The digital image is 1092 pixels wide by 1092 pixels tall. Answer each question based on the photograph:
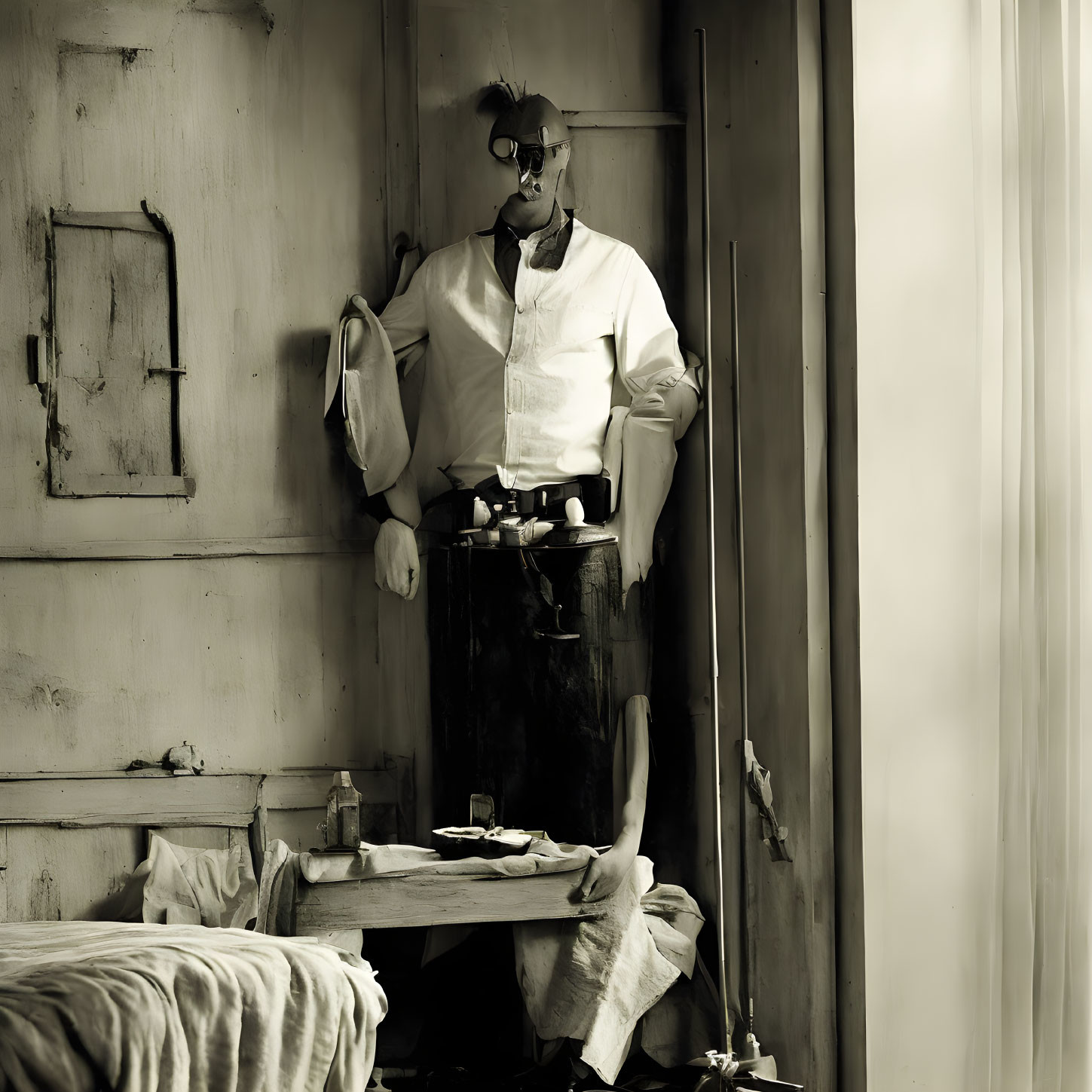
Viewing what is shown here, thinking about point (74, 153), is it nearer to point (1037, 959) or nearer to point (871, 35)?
point (871, 35)

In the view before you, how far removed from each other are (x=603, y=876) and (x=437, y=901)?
34cm

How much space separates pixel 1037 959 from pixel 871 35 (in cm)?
176

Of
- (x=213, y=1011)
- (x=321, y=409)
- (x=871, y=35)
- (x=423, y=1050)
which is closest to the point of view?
(x=213, y=1011)

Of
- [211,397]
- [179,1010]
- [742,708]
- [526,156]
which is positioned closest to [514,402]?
[526,156]

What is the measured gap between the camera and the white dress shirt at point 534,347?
2662 mm

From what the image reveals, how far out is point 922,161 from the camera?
223 cm

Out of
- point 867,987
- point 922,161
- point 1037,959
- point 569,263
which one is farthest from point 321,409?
point 1037,959

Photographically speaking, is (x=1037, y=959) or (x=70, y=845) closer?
(x=1037, y=959)

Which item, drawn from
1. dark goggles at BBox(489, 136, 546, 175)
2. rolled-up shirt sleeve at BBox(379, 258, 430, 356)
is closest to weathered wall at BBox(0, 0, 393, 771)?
rolled-up shirt sleeve at BBox(379, 258, 430, 356)

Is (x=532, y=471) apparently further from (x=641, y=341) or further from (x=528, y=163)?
(x=528, y=163)

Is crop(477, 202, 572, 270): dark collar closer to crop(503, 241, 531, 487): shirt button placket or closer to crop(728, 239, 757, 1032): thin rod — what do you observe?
crop(503, 241, 531, 487): shirt button placket

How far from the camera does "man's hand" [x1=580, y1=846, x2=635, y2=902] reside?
2451 millimetres

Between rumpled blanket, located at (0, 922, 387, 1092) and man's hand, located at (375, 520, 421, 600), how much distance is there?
888 mm

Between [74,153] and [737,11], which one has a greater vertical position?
[737,11]
